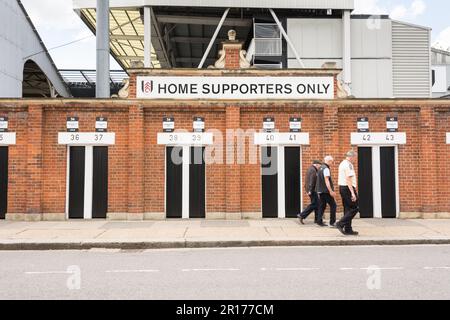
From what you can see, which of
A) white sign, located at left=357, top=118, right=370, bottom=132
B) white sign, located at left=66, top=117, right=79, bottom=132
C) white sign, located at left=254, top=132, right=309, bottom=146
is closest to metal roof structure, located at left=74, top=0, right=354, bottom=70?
white sign, located at left=66, top=117, right=79, bottom=132

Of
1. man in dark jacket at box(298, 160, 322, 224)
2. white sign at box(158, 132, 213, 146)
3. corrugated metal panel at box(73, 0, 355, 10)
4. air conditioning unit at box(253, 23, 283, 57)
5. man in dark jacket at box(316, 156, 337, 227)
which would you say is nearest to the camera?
man in dark jacket at box(316, 156, 337, 227)

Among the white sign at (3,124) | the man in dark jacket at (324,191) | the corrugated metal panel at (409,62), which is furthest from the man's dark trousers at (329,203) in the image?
the corrugated metal panel at (409,62)

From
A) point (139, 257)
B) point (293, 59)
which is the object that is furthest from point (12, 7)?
point (139, 257)

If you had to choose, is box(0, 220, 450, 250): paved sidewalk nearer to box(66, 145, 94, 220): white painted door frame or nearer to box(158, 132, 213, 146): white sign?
box(66, 145, 94, 220): white painted door frame

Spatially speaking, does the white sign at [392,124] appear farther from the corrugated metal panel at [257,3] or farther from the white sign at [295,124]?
the corrugated metal panel at [257,3]

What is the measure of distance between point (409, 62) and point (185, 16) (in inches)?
557

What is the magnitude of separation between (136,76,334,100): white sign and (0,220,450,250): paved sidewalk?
3724 mm

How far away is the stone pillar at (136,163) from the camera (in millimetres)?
12664

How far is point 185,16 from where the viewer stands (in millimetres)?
27250

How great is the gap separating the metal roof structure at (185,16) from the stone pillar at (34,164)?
34.7ft

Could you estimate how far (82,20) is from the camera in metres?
28.9

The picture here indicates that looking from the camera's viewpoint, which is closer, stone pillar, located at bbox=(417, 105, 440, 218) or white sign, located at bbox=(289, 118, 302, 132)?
stone pillar, located at bbox=(417, 105, 440, 218)

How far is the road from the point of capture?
555 centimetres

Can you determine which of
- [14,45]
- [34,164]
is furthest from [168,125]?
[14,45]
